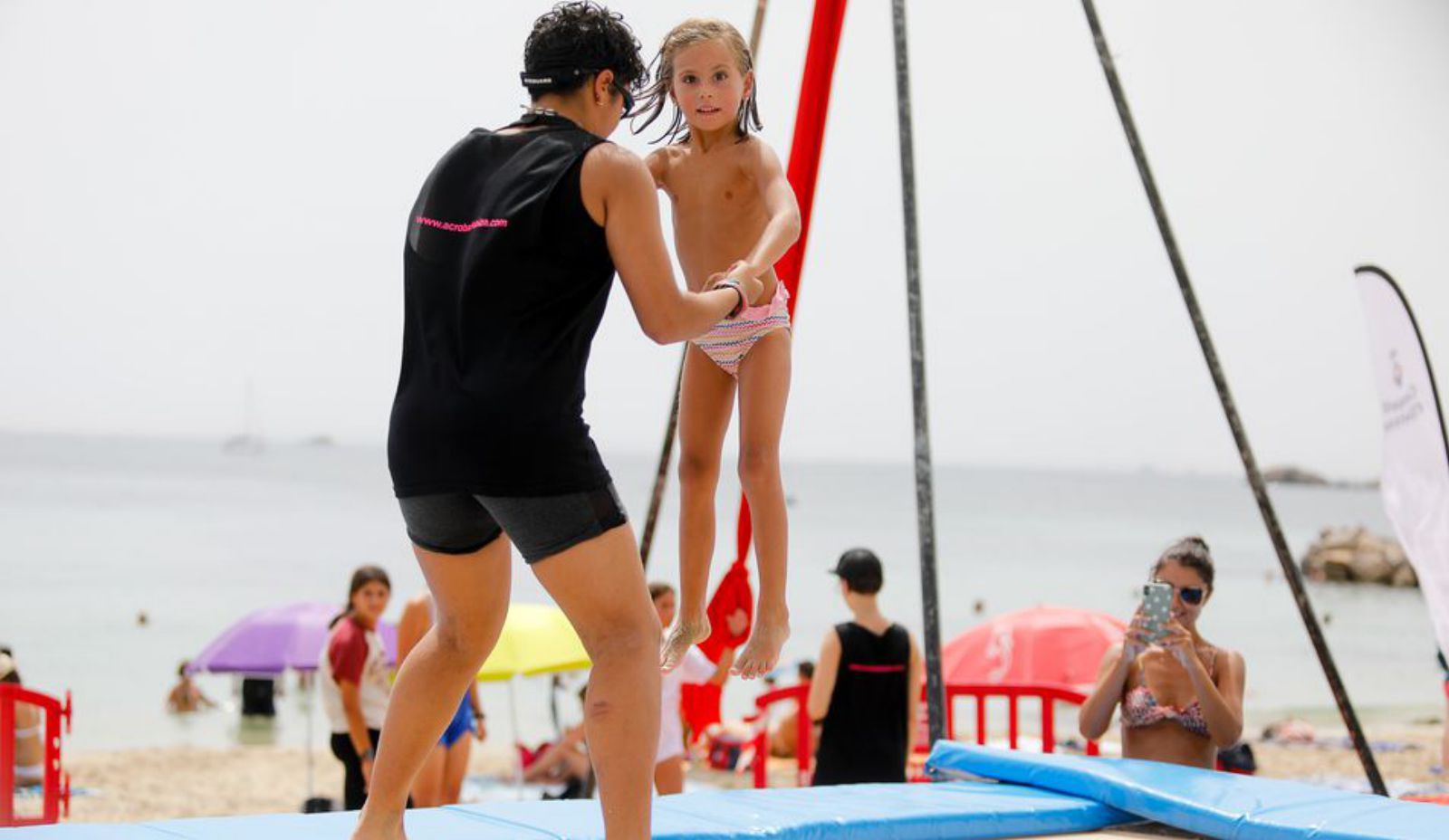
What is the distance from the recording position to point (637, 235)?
2.66 metres

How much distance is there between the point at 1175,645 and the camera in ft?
15.0

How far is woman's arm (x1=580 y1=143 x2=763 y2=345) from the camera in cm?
265

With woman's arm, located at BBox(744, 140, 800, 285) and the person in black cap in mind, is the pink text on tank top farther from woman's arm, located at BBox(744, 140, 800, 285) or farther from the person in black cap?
the person in black cap

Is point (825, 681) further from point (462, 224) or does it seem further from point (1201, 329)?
point (462, 224)

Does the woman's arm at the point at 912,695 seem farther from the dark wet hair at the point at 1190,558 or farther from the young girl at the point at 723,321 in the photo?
the young girl at the point at 723,321

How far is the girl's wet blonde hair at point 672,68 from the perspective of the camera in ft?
11.5

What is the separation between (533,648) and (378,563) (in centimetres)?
2643

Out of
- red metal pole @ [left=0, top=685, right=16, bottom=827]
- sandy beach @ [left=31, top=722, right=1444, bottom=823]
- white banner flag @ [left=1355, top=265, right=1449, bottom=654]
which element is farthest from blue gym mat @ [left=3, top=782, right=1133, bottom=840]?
sandy beach @ [left=31, top=722, right=1444, bottom=823]

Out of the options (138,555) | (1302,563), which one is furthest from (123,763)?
(1302,563)

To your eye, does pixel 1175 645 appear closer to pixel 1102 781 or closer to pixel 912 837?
pixel 1102 781

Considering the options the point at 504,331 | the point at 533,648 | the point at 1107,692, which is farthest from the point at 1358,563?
the point at 504,331

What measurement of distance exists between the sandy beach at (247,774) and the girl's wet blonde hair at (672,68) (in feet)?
27.9

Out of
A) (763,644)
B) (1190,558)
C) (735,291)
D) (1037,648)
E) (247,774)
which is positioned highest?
(735,291)

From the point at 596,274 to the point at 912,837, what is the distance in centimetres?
192
